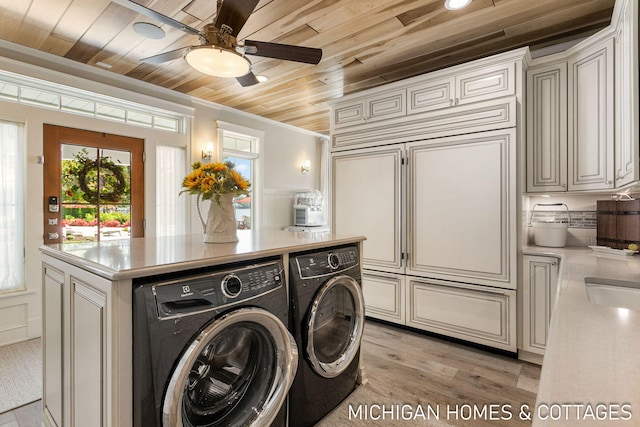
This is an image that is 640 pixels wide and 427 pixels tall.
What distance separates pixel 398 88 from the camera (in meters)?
3.18

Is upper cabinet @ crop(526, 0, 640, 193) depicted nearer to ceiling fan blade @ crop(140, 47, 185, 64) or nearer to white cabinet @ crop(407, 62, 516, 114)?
white cabinet @ crop(407, 62, 516, 114)

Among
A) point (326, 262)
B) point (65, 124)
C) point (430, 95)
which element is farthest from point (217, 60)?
point (65, 124)

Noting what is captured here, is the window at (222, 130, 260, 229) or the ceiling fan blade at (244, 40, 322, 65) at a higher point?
the ceiling fan blade at (244, 40, 322, 65)

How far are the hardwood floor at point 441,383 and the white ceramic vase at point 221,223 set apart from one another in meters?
1.20

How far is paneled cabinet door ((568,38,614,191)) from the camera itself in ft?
7.54

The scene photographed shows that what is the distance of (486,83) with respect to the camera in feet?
8.82

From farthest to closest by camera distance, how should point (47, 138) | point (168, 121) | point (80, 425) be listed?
point (168, 121)
point (47, 138)
point (80, 425)

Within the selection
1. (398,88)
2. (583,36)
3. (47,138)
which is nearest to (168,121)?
(47,138)

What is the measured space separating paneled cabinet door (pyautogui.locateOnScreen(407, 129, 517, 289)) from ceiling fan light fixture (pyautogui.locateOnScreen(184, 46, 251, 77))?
A: 69.4 inches

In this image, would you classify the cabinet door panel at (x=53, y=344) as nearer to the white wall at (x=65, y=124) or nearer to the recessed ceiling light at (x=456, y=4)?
the white wall at (x=65, y=124)

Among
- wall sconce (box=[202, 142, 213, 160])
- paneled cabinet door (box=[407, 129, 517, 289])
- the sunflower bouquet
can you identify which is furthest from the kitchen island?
wall sconce (box=[202, 142, 213, 160])

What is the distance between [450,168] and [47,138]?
12.4ft

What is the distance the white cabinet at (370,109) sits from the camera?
3186mm

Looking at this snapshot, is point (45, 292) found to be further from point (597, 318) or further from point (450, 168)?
point (450, 168)
